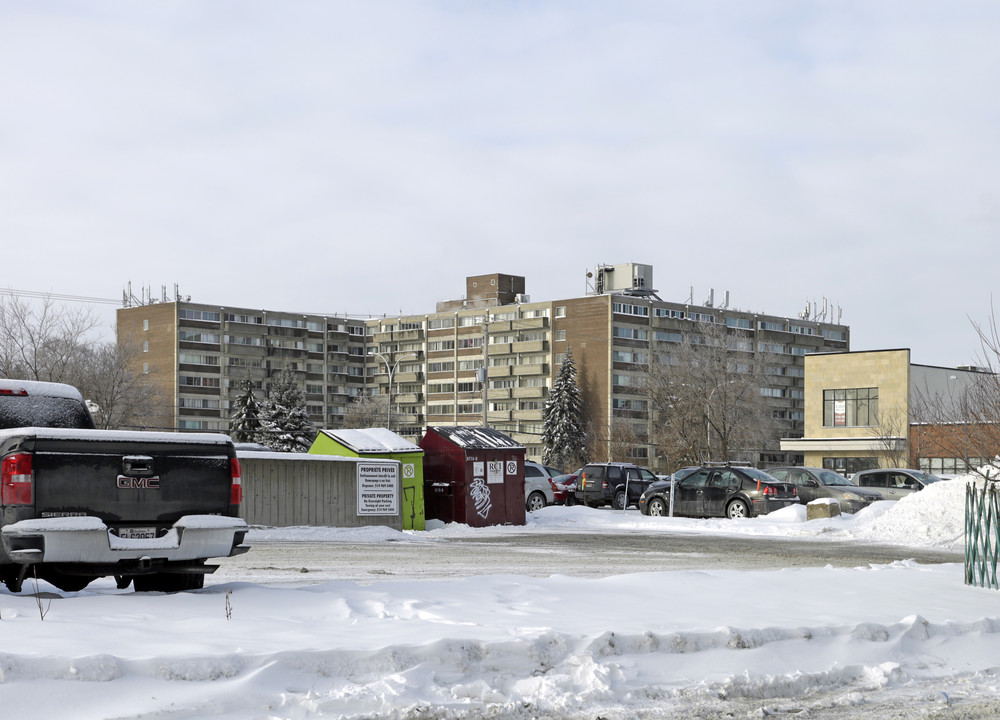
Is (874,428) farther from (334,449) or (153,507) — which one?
(153,507)

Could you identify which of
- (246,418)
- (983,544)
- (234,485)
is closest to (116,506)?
(234,485)

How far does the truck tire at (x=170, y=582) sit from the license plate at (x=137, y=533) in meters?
0.96

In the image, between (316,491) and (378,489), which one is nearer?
(316,491)

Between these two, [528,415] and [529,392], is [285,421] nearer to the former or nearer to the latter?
[529,392]

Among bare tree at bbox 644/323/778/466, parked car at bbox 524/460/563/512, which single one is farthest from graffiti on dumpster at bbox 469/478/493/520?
bare tree at bbox 644/323/778/466

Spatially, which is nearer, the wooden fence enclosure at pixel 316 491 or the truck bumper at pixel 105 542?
the truck bumper at pixel 105 542

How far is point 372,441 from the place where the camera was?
2695cm

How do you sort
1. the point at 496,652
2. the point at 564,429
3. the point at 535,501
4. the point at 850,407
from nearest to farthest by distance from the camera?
the point at 496,652 < the point at 535,501 < the point at 850,407 < the point at 564,429

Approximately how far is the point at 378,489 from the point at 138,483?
16.2m

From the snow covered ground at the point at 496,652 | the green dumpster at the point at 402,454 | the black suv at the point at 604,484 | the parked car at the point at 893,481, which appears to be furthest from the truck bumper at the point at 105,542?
the black suv at the point at 604,484

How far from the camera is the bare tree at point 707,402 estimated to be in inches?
2763

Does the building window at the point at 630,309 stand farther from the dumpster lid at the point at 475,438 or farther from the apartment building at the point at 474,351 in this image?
the dumpster lid at the point at 475,438

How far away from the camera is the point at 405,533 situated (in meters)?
25.4

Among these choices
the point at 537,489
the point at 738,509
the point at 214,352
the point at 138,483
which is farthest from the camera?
the point at 214,352
